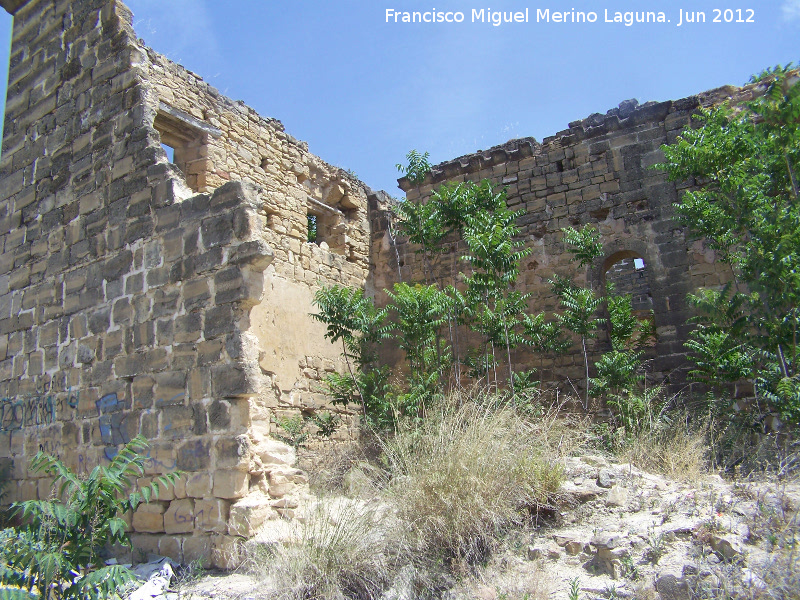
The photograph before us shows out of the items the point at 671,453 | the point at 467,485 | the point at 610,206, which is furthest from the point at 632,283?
the point at 467,485

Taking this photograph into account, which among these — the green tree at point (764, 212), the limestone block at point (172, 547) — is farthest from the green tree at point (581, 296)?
the limestone block at point (172, 547)

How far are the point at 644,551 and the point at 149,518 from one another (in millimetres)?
3954

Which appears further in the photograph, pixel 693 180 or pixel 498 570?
pixel 693 180

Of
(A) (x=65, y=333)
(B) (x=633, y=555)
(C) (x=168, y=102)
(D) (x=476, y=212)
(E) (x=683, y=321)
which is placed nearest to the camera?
(B) (x=633, y=555)

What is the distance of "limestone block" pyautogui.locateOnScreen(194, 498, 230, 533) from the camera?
16.3ft

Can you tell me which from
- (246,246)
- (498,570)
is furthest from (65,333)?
(498,570)

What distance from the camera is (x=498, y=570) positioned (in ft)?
14.0

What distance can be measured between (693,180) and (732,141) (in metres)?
Result: 2.16

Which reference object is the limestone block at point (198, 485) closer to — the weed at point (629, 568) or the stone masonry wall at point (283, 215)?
the stone masonry wall at point (283, 215)

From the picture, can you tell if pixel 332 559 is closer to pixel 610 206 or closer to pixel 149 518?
pixel 149 518

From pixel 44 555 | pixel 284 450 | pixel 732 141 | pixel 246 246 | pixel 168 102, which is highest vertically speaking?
pixel 168 102

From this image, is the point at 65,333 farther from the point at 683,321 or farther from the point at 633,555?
the point at 683,321

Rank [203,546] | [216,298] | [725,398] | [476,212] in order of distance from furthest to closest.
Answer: [476,212] → [725,398] → [216,298] → [203,546]

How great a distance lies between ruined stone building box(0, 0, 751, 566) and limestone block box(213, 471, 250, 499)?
0.01m
